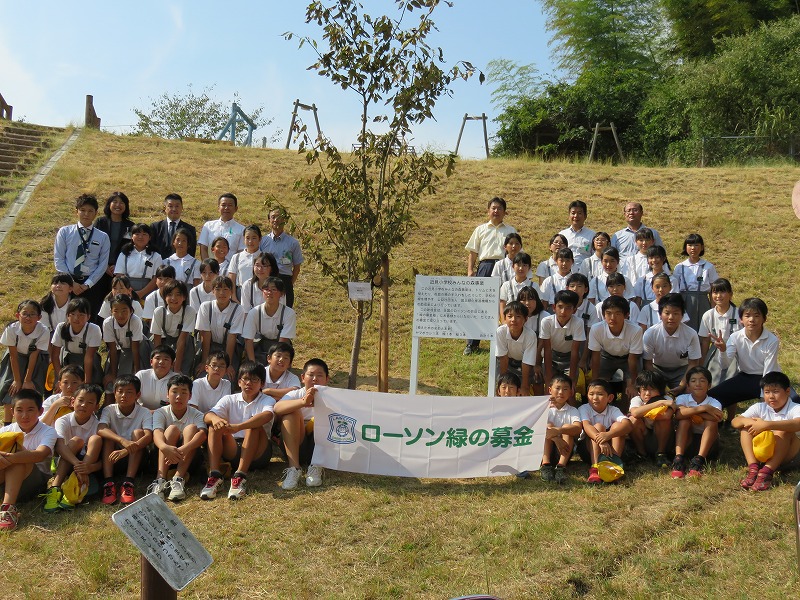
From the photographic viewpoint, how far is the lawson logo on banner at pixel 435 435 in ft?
20.6

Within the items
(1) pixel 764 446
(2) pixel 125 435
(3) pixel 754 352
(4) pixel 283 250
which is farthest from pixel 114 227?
(1) pixel 764 446

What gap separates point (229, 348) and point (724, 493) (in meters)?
4.66

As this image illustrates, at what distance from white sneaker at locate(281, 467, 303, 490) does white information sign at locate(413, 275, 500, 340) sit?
1806 millimetres

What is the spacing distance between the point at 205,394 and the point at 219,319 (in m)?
1.22

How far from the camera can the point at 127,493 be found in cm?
602

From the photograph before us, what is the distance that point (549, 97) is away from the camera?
25.3m

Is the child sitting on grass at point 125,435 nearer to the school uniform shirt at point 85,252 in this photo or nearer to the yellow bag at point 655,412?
the school uniform shirt at point 85,252

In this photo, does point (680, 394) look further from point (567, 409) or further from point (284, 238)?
point (284, 238)

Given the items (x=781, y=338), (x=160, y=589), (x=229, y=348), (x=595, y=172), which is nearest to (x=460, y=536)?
(x=160, y=589)

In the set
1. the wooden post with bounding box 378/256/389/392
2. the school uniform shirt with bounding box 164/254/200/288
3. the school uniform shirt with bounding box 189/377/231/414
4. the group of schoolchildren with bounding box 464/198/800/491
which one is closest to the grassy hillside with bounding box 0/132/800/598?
the group of schoolchildren with bounding box 464/198/800/491

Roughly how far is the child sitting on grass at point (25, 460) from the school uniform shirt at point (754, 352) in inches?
235

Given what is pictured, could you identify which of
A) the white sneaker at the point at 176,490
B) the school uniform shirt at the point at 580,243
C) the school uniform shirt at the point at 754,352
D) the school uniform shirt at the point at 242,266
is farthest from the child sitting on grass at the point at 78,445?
the school uniform shirt at the point at 754,352

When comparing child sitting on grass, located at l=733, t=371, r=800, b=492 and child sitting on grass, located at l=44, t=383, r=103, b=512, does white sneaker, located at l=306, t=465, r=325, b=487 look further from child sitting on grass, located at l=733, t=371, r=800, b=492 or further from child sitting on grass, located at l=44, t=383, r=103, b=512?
child sitting on grass, located at l=733, t=371, r=800, b=492

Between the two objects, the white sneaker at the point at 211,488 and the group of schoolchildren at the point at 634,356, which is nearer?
the white sneaker at the point at 211,488
